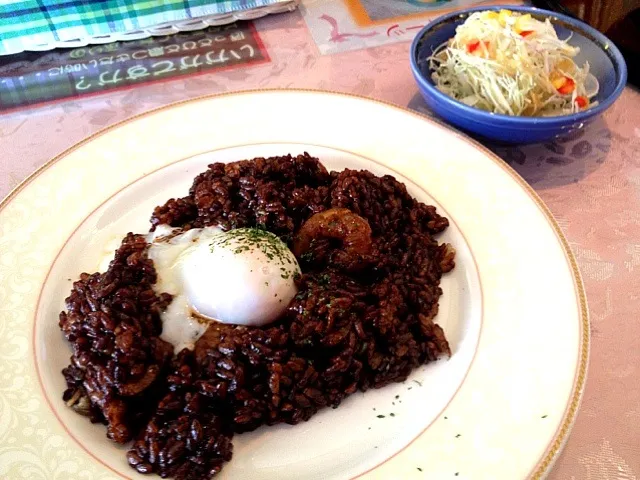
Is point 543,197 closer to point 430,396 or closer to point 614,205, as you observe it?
point 614,205

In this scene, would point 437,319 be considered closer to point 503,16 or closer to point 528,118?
point 528,118

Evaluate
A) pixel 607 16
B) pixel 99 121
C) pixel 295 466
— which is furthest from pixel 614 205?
pixel 99 121

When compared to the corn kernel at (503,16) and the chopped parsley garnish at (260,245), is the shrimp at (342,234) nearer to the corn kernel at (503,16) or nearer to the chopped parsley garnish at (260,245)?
the chopped parsley garnish at (260,245)

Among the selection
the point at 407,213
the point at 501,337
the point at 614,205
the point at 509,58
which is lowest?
the point at 614,205

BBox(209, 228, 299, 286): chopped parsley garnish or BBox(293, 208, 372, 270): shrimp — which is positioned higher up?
BBox(209, 228, 299, 286): chopped parsley garnish

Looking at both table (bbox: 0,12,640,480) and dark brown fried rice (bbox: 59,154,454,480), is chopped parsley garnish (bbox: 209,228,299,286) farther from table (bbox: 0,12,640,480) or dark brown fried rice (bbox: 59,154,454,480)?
table (bbox: 0,12,640,480)

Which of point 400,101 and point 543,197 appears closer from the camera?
point 543,197

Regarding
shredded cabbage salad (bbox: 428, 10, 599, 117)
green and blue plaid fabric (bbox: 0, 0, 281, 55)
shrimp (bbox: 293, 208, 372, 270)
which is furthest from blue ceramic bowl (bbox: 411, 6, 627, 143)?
green and blue plaid fabric (bbox: 0, 0, 281, 55)
